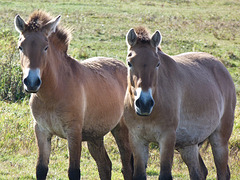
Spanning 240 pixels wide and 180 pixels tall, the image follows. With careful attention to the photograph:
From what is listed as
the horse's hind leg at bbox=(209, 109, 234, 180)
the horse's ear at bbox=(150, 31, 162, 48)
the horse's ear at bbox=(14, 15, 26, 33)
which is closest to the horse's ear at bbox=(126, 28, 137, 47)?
the horse's ear at bbox=(150, 31, 162, 48)

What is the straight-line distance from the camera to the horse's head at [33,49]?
17.6 ft

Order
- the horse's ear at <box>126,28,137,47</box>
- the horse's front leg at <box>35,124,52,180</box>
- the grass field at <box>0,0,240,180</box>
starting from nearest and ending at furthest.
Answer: the horse's ear at <box>126,28,137,47</box> < the horse's front leg at <box>35,124,52,180</box> < the grass field at <box>0,0,240,180</box>

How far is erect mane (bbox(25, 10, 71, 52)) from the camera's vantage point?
5.87 metres

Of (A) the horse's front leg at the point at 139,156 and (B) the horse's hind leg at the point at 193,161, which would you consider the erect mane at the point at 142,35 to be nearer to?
(A) the horse's front leg at the point at 139,156

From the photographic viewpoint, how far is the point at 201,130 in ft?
19.9

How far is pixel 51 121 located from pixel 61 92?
42cm

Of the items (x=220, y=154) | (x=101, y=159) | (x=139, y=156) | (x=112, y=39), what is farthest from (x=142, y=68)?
(x=112, y=39)

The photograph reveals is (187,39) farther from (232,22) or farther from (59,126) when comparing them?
(59,126)

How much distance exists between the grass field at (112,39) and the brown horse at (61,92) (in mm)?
817

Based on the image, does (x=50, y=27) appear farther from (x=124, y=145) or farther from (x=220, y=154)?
(x=220, y=154)

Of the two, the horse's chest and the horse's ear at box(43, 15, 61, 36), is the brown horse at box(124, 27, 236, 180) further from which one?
the horse's ear at box(43, 15, 61, 36)

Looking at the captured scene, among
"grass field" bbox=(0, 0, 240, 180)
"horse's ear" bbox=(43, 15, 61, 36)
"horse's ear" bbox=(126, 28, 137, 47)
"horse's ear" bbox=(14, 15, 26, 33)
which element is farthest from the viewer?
"grass field" bbox=(0, 0, 240, 180)

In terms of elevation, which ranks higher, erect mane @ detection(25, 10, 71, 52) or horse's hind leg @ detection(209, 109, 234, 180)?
erect mane @ detection(25, 10, 71, 52)

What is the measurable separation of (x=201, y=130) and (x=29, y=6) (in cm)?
2271
